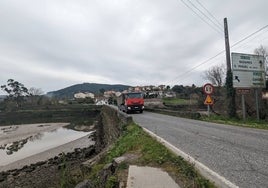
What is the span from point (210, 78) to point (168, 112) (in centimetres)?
5580

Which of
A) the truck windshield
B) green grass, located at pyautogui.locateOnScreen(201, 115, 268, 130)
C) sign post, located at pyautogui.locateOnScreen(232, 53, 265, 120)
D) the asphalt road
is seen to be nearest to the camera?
the asphalt road

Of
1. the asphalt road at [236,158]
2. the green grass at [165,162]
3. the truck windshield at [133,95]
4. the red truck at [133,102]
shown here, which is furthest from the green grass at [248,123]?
the truck windshield at [133,95]

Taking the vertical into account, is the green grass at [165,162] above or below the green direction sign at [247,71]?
below

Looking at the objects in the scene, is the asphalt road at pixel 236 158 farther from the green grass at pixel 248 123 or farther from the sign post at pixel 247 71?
the sign post at pixel 247 71

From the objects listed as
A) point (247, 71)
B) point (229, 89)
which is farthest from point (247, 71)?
point (229, 89)

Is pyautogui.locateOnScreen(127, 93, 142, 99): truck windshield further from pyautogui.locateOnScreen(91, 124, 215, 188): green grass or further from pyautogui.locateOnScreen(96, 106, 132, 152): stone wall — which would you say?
pyautogui.locateOnScreen(91, 124, 215, 188): green grass

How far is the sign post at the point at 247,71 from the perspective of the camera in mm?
23953

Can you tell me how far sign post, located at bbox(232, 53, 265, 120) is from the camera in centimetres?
2395

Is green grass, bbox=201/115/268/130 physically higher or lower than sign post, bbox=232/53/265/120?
lower

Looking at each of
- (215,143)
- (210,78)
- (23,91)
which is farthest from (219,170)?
(23,91)

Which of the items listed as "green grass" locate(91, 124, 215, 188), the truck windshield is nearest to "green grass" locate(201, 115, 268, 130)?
"green grass" locate(91, 124, 215, 188)

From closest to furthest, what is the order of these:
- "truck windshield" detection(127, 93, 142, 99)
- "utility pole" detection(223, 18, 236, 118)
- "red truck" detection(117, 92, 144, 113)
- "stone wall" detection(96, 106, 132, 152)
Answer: "stone wall" detection(96, 106, 132, 152)
"utility pole" detection(223, 18, 236, 118)
"red truck" detection(117, 92, 144, 113)
"truck windshield" detection(127, 93, 142, 99)

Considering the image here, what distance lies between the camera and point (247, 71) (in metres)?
24.5

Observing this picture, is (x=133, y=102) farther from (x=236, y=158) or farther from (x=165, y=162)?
(x=165, y=162)
